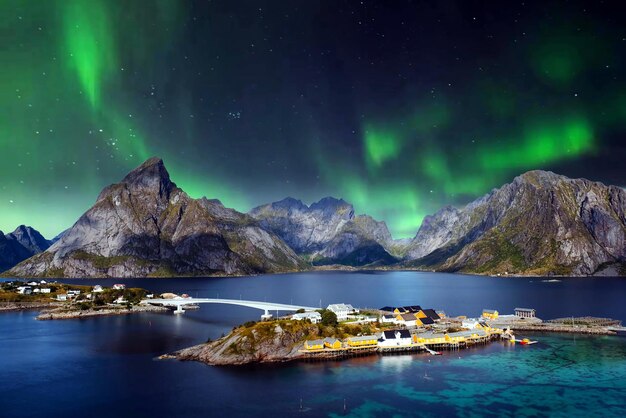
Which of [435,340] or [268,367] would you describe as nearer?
[268,367]

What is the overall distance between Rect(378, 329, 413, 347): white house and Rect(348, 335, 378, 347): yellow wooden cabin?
1.39m

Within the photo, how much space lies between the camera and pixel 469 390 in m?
71.8

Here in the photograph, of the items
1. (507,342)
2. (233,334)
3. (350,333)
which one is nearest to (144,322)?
(233,334)

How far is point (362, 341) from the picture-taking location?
10175 cm

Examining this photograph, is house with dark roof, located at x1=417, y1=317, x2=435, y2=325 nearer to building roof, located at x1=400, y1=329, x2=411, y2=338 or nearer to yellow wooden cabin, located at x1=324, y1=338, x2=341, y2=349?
building roof, located at x1=400, y1=329, x2=411, y2=338

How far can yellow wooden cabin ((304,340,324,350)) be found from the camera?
97.4m

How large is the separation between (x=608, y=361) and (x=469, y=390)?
3690 centimetres

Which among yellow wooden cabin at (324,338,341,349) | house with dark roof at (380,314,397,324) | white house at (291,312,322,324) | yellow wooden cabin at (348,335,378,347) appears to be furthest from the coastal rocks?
house with dark roof at (380,314,397,324)

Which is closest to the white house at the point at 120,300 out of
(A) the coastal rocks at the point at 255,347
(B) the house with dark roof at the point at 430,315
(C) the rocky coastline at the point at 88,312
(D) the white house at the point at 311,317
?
(C) the rocky coastline at the point at 88,312

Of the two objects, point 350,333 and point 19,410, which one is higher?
point 350,333

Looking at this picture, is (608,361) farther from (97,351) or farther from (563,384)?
(97,351)

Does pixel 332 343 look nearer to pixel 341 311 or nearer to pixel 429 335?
pixel 429 335

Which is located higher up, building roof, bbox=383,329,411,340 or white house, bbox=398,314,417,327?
white house, bbox=398,314,417,327

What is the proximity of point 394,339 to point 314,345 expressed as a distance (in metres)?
18.8
